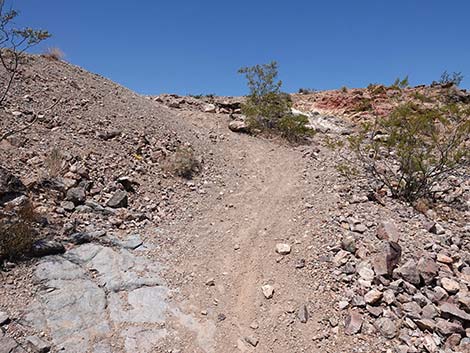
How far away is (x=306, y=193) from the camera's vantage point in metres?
7.57

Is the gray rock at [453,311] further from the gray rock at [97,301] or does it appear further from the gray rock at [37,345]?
the gray rock at [37,345]

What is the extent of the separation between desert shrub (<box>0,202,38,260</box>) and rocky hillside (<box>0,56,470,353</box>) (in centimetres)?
9

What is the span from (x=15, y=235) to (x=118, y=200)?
211cm

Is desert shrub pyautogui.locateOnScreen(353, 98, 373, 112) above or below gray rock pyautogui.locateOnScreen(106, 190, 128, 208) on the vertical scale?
above

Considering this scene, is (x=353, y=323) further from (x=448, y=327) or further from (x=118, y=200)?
(x=118, y=200)

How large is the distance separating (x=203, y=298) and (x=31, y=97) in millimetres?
7568

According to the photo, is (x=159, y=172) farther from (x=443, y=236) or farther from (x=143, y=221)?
(x=443, y=236)

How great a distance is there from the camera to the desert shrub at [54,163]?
6.80 m

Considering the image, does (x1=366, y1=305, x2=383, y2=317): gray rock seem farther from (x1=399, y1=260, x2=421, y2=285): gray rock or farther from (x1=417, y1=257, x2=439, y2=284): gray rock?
(x1=417, y1=257, x2=439, y2=284): gray rock

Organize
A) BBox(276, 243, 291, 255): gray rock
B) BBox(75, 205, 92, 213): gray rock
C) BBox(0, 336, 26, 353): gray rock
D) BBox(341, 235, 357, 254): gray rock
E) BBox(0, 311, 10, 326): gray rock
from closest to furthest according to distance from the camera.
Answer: BBox(0, 336, 26, 353): gray rock
BBox(0, 311, 10, 326): gray rock
BBox(341, 235, 357, 254): gray rock
BBox(276, 243, 291, 255): gray rock
BBox(75, 205, 92, 213): gray rock

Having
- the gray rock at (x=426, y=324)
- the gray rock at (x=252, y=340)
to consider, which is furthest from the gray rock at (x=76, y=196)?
the gray rock at (x=426, y=324)

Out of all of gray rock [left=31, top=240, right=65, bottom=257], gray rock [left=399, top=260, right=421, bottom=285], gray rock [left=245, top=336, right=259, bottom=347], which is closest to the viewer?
gray rock [left=245, top=336, right=259, bottom=347]

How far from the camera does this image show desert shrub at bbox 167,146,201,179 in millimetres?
8477

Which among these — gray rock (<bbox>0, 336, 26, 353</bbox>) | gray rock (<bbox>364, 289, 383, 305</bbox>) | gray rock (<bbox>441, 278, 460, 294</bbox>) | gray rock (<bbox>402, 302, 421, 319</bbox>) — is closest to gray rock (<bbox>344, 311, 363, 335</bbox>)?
gray rock (<bbox>364, 289, 383, 305</bbox>)
